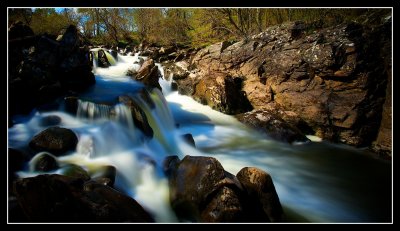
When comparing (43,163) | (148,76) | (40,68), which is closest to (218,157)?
(43,163)

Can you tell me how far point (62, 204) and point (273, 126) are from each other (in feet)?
25.5

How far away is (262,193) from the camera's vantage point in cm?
480

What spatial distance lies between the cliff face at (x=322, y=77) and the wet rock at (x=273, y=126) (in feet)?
2.95

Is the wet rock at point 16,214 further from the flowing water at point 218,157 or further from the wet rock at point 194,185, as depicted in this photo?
the wet rock at point 194,185

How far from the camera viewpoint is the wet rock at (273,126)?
30.3 ft

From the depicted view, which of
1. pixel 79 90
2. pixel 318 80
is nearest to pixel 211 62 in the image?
pixel 318 80

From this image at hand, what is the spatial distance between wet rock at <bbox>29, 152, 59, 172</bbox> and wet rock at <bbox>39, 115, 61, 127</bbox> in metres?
1.80

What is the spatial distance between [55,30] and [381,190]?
17.6 m

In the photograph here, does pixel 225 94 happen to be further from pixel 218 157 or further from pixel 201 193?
pixel 201 193

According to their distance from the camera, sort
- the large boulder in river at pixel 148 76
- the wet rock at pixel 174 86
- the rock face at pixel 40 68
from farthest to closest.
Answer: the wet rock at pixel 174 86, the large boulder in river at pixel 148 76, the rock face at pixel 40 68

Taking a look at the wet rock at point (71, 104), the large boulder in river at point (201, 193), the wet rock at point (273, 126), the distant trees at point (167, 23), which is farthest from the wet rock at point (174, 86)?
the large boulder in river at point (201, 193)

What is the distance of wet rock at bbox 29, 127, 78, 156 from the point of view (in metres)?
6.10

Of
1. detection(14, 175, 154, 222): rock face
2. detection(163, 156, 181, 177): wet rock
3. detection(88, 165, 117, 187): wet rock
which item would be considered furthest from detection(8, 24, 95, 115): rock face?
detection(14, 175, 154, 222): rock face

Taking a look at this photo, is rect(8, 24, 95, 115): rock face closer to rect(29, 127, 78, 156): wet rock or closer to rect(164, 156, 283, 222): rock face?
rect(29, 127, 78, 156): wet rock
